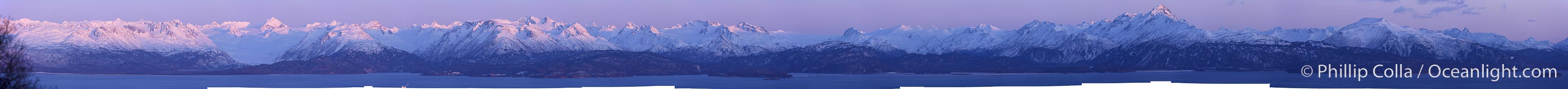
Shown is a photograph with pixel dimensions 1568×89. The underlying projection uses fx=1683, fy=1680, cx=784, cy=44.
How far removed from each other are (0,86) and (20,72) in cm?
50

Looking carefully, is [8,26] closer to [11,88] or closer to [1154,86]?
[11,88]

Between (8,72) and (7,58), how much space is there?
0.81 metres

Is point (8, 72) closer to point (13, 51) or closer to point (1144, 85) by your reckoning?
point (13, 51)

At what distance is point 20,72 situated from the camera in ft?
117

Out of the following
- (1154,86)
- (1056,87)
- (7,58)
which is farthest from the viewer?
(1056,87)

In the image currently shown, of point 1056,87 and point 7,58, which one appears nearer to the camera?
point 7,58

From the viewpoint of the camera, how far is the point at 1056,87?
566 ft

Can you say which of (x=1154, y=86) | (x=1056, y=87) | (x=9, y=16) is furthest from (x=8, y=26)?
(x=1056, y=87)

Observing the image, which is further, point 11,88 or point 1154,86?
point 1154,86

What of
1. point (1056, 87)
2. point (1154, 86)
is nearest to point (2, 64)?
point (1154, 86)

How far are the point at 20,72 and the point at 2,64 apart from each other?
0.53 m

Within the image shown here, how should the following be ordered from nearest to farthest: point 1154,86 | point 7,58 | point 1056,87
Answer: point 7,58, point 1154,86, point 1056,87

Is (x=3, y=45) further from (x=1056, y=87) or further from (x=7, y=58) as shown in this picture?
(x=1056, y=87)

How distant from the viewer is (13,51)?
35281 mm
